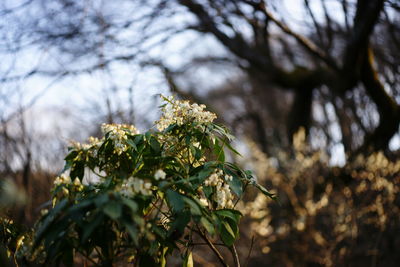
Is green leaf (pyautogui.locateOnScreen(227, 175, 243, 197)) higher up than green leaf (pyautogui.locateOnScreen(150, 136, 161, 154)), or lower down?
lower down

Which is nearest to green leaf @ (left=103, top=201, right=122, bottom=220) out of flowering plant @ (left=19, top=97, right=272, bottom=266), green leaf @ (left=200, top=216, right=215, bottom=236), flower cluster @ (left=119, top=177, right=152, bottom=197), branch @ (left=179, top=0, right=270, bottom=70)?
flowering plant @ (left=19, top=97, right=272, bottom=266)

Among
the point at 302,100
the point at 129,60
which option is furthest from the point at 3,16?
the point at 302,100

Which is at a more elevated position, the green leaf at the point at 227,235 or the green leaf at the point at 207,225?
the green leaf at the point at 207,225

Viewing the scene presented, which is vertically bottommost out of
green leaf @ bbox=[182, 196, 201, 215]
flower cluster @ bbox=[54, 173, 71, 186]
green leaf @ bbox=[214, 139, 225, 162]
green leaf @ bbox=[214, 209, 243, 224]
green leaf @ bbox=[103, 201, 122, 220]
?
green leaf @ bbox=[214, 209, 243, 224]

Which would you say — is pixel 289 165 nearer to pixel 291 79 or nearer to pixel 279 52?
pixel 291 79

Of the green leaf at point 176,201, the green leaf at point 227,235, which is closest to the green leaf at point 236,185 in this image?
the green leaf at point 227,235

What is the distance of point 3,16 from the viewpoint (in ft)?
11.4

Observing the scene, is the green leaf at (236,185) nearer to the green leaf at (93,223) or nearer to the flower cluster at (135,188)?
the flower cluster at (135,188)

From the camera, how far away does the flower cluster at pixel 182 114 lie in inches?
56.2

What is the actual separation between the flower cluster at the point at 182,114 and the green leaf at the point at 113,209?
522 millimetres

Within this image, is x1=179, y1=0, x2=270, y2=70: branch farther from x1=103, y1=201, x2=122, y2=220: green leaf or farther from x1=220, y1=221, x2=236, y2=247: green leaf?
x1=103, y1=201, x2=122, y2=220: green leaf

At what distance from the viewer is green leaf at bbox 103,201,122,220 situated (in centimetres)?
92

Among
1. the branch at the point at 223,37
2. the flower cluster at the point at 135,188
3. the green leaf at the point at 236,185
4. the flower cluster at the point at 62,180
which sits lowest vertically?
the branch at the point at 223,37

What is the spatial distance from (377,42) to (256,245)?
426cm
